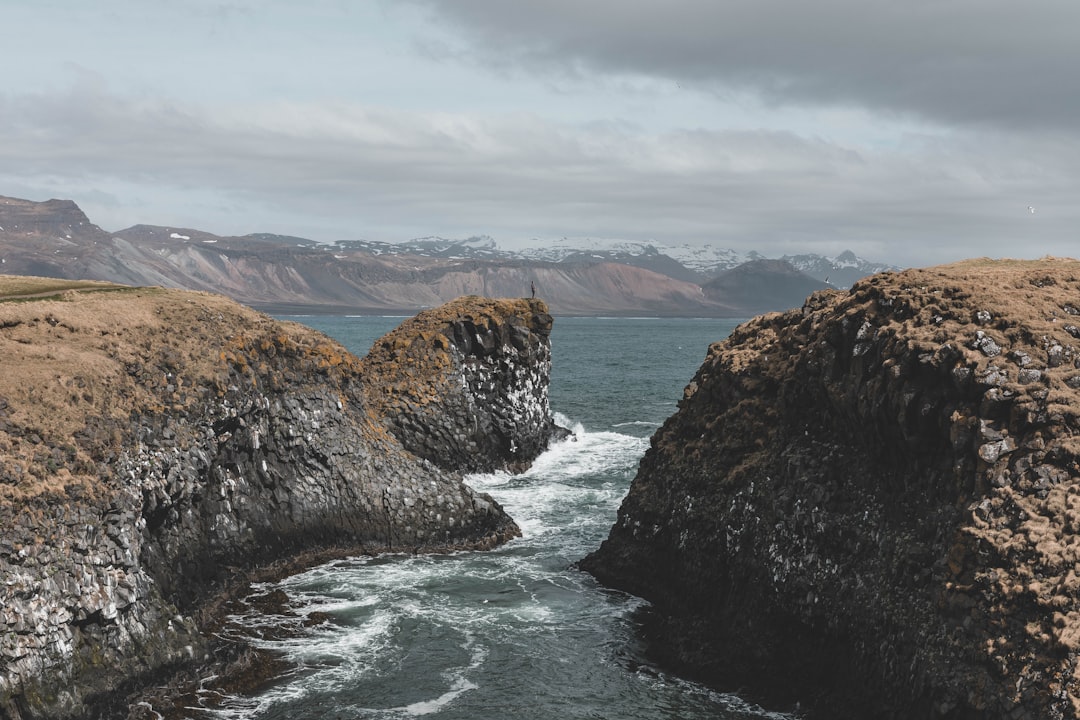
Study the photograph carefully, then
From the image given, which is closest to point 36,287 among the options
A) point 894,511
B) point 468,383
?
point 468,383

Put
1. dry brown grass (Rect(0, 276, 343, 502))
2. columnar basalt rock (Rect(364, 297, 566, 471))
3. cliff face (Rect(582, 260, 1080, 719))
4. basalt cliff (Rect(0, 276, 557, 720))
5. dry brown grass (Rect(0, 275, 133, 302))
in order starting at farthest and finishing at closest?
1. columnar basalt rock (Rect(364, 297, 566, 471))
2. dry brown grass (Rect(0, 275, 133, 302))
3. dry brown grass (Rect(0, 276, 343, 502))
4. basalt cliff (Rect(0, 276, 557, 720))
5. cliff face (Rect(582, 260, 1080, 719))

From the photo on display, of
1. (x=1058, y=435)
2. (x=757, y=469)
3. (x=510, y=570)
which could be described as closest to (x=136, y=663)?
(x=510, y=570)

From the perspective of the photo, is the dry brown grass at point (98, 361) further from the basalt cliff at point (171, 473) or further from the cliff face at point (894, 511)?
the cliff face at point (894, 511)

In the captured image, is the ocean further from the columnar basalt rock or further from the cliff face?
the columnar basalt rock

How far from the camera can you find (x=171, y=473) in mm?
33438

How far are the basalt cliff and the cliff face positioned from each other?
541 inches

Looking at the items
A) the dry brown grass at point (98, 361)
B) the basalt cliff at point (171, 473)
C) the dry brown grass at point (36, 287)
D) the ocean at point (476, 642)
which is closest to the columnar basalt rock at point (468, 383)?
the basalt cliff at point (171, 473)

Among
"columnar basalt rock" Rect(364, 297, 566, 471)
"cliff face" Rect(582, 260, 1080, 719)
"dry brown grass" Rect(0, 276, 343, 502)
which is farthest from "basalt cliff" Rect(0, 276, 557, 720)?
"cliff face" Rect(582, 260, 1080, 719)

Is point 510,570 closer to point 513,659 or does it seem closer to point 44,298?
point 513,659

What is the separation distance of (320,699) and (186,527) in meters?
10.2

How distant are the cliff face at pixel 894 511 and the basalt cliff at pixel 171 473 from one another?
13.7m

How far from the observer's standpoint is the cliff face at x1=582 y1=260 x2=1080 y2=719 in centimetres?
2220

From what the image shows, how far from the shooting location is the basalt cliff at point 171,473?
86.1ft

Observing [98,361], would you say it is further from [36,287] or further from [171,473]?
[36,287]
